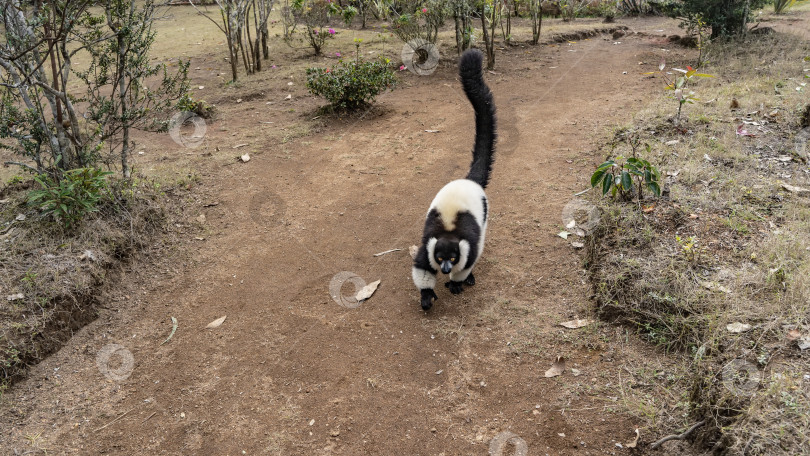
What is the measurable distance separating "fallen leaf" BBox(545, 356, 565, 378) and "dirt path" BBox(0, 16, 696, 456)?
0.05 meters

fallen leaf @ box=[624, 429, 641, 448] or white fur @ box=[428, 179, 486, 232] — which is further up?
white fur @ box=[428, 179, 486, 232]

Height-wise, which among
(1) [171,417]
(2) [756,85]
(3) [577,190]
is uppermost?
(2) [756,85]

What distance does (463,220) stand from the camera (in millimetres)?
4258

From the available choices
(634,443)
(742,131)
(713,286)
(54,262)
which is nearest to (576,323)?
(713,286)

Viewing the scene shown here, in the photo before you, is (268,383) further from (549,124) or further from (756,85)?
(756,85)

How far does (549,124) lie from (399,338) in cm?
478

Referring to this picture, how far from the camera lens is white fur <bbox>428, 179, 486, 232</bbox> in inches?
169

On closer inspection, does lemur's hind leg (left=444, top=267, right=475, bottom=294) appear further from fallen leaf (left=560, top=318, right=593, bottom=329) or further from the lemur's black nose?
fallen leaf (left=560, top=318, right=593, bottom=329)

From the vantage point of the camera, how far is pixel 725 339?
126 inches

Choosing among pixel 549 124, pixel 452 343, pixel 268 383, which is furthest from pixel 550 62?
pixel 268 383

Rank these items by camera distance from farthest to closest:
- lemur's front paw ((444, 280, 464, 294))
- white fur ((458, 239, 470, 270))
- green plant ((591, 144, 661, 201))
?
green plant ((591, 144, 661, 201)), lemur's front paw ((444, 280, 464, 294)), white fur ((458, 239, 470, 270))

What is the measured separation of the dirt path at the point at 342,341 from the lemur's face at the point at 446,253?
0.49 metres

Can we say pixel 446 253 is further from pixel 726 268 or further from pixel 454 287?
pixel 726 268

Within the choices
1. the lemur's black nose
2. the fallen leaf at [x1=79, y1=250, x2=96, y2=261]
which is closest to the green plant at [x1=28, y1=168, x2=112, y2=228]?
the fallen leaf at [x1=79, y1=250, x2=96, y2=261]
